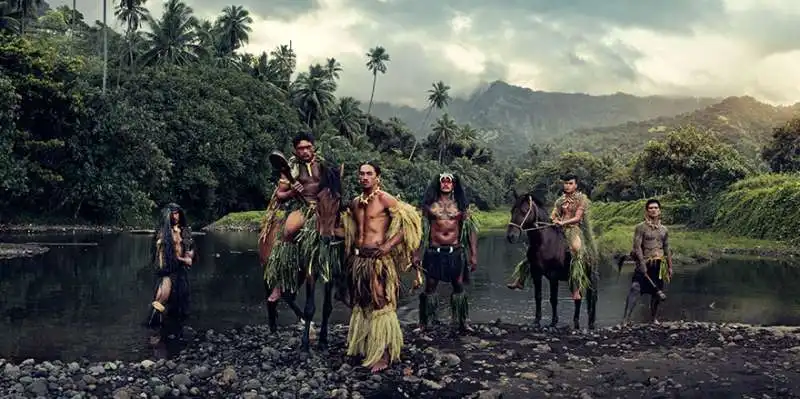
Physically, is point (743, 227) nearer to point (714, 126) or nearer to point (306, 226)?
point (306, 226)

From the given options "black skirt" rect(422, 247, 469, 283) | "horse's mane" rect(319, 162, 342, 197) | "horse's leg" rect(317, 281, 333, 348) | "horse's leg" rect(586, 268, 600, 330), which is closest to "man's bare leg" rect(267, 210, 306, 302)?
"horse's mane" rect(319, 162, 342, 197)

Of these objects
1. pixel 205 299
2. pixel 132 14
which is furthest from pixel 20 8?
pixel 205 299

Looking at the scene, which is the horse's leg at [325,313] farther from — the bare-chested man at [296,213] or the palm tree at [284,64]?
the palm tree at [284,64]

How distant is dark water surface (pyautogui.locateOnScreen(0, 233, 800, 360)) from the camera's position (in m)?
9.11

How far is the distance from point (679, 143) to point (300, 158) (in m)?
A: 36.8

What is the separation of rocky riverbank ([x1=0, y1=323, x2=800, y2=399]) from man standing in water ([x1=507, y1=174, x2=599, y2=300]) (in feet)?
3.72

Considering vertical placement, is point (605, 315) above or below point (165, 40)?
below

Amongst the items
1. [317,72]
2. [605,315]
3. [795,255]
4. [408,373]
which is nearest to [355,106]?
[317,72]

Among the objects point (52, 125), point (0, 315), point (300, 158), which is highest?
point (52, 125)

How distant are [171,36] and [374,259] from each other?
156 ft

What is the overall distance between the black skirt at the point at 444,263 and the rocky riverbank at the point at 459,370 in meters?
0.83

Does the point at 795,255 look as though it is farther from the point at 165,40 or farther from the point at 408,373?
the point at 165,40

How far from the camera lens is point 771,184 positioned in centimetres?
3453

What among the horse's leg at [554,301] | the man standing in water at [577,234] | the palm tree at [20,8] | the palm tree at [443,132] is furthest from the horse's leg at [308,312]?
the palm tree at [443,132]
